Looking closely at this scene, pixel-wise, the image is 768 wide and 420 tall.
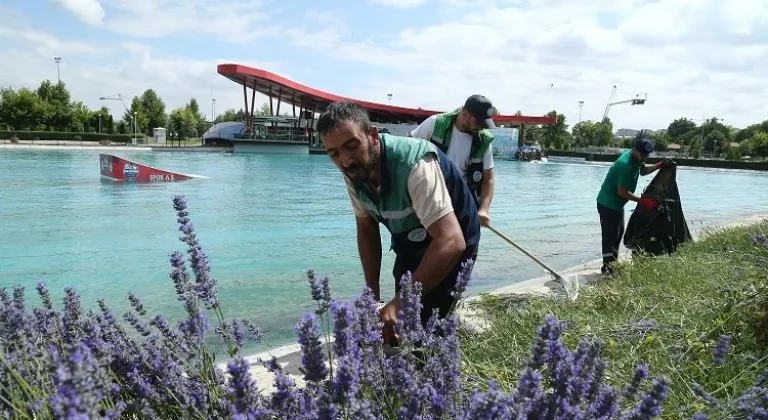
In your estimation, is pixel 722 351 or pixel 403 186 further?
pixel 403 186

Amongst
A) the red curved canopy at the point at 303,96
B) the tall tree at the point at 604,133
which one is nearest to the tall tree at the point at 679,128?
the tall tree at the point at 604,133

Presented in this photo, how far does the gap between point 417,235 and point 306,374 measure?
1.54 m

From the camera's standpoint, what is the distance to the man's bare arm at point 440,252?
2297 mm

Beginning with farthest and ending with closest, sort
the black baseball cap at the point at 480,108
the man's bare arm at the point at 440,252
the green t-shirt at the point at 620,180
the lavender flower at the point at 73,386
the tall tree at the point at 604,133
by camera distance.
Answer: the tall tree at the point at 604,133 → the green t-shirt at the point at 620,180 → the black baseball cap at the point at 480,108 → the man's bare arm at the point at 440,252 → the lavender flower at the point at 73,386

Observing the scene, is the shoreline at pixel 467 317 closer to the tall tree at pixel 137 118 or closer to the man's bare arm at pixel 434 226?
the man's bare arm at pixel 434 226

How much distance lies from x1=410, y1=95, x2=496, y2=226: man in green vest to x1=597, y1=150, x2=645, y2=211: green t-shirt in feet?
8.59

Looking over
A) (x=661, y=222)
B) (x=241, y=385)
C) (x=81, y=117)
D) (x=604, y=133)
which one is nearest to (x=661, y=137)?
(x=604, y=133)

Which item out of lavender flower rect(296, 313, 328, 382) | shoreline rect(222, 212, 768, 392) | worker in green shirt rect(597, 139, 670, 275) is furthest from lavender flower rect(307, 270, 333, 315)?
worker in green shirt rect(597, 139, 670, 275)

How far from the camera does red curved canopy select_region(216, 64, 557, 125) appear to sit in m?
52.8

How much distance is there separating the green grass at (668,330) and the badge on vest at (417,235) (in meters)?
0.63

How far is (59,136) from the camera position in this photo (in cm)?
5844

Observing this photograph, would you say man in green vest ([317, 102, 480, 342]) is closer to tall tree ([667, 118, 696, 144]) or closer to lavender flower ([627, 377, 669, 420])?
lavender flower ([627, 377, 669, 420])

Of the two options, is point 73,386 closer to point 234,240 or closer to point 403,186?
point 403,186

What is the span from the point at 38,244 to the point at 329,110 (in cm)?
862
